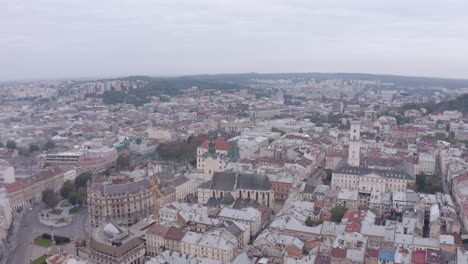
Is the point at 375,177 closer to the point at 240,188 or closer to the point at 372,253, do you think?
the point at 240,188

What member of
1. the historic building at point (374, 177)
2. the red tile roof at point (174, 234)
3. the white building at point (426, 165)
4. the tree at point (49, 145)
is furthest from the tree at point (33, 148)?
the white building at point (426, 165)

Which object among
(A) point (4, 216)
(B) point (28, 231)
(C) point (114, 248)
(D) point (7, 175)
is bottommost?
(B) point (28, 231)

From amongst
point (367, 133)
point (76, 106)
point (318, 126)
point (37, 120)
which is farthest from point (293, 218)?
point (76, 106)

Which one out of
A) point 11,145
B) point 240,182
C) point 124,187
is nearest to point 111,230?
point 124,187

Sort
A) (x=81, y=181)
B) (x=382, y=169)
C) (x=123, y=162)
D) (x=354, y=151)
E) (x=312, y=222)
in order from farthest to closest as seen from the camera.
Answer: (x=123, y=162) < (x=354, y=151) < (x=81, y=181) < (x=382, y=169) < (x=312, y=222)

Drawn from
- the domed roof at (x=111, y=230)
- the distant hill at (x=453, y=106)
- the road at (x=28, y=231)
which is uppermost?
the distant hill at (x=453, y=106)

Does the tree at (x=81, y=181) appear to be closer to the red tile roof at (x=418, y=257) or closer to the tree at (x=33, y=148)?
the tree at (x=33, y=148)
